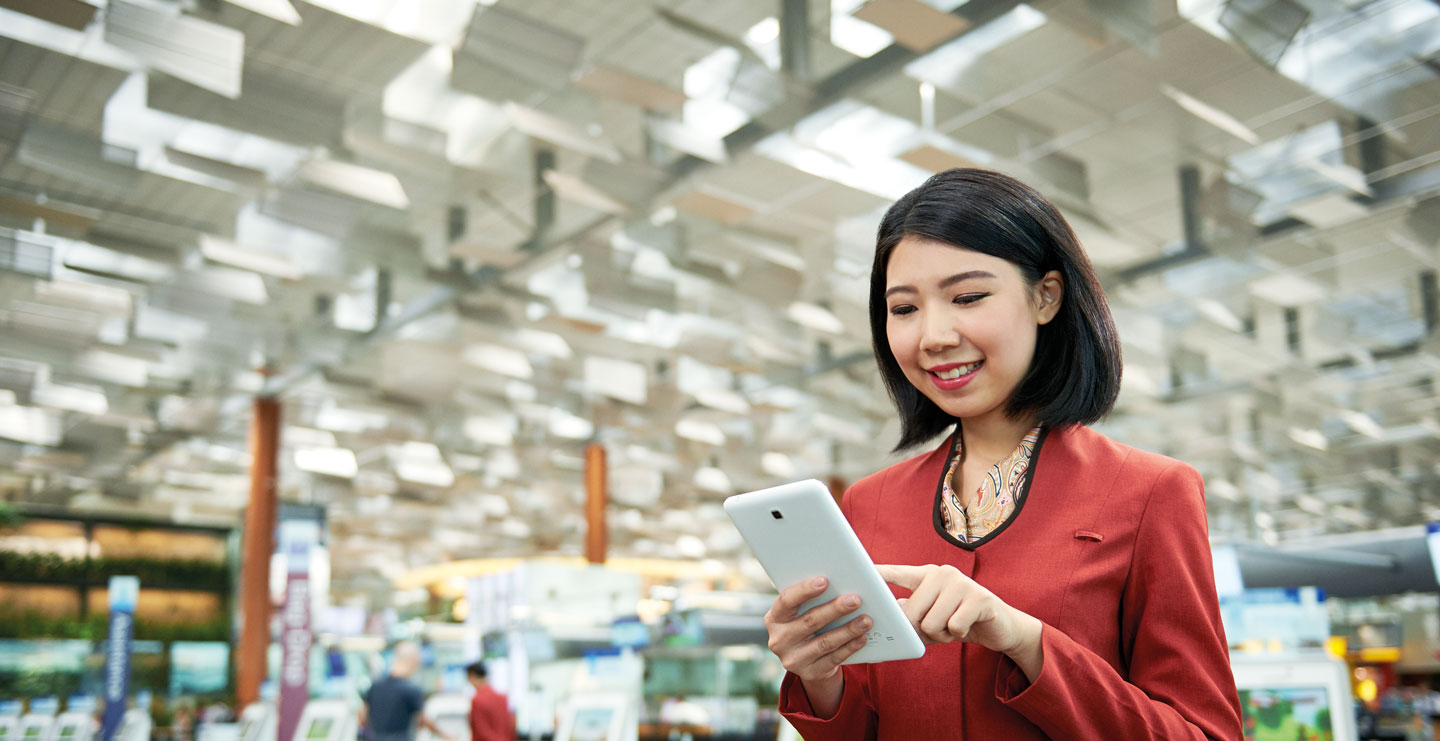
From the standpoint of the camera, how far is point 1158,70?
6.90 m

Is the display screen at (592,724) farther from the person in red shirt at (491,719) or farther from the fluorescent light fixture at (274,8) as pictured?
the fluorescent light fixture at (274,8)

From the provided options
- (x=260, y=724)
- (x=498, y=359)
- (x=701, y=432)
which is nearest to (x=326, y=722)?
(x=260, y=724)

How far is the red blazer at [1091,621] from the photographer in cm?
88

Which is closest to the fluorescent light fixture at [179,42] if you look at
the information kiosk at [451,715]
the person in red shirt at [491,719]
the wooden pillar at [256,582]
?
Answer: the person in red shirt at [491,719]

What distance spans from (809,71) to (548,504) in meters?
16.9

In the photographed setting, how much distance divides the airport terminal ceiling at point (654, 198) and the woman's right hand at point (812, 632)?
4.97m

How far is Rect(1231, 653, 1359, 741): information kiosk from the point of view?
3008mm

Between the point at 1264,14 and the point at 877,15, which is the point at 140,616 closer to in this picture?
the point at 877,15

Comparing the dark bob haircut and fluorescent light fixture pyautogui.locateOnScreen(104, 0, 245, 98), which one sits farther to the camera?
fluorescent light fixture pyautogui.locateOnScreen(104, 0, 245, 98)

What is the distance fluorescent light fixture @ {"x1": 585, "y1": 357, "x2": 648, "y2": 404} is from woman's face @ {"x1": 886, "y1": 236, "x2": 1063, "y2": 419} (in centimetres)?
1111

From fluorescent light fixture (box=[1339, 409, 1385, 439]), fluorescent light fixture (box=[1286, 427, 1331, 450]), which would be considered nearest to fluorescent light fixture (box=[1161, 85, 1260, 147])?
fluorescent light fixture (box=[1339, 409, 1385, 439])

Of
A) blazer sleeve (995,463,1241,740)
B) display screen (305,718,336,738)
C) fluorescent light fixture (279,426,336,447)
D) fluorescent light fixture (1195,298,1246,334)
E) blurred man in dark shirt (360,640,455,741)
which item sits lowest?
display screen (305,718,336,738)

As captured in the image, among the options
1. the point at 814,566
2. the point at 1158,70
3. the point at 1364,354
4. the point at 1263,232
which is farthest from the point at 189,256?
the point at 1364,354

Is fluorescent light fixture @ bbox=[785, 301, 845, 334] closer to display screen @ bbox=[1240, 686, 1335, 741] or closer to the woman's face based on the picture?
display screen @ bbox=[1240, 686, 1335, 741]
